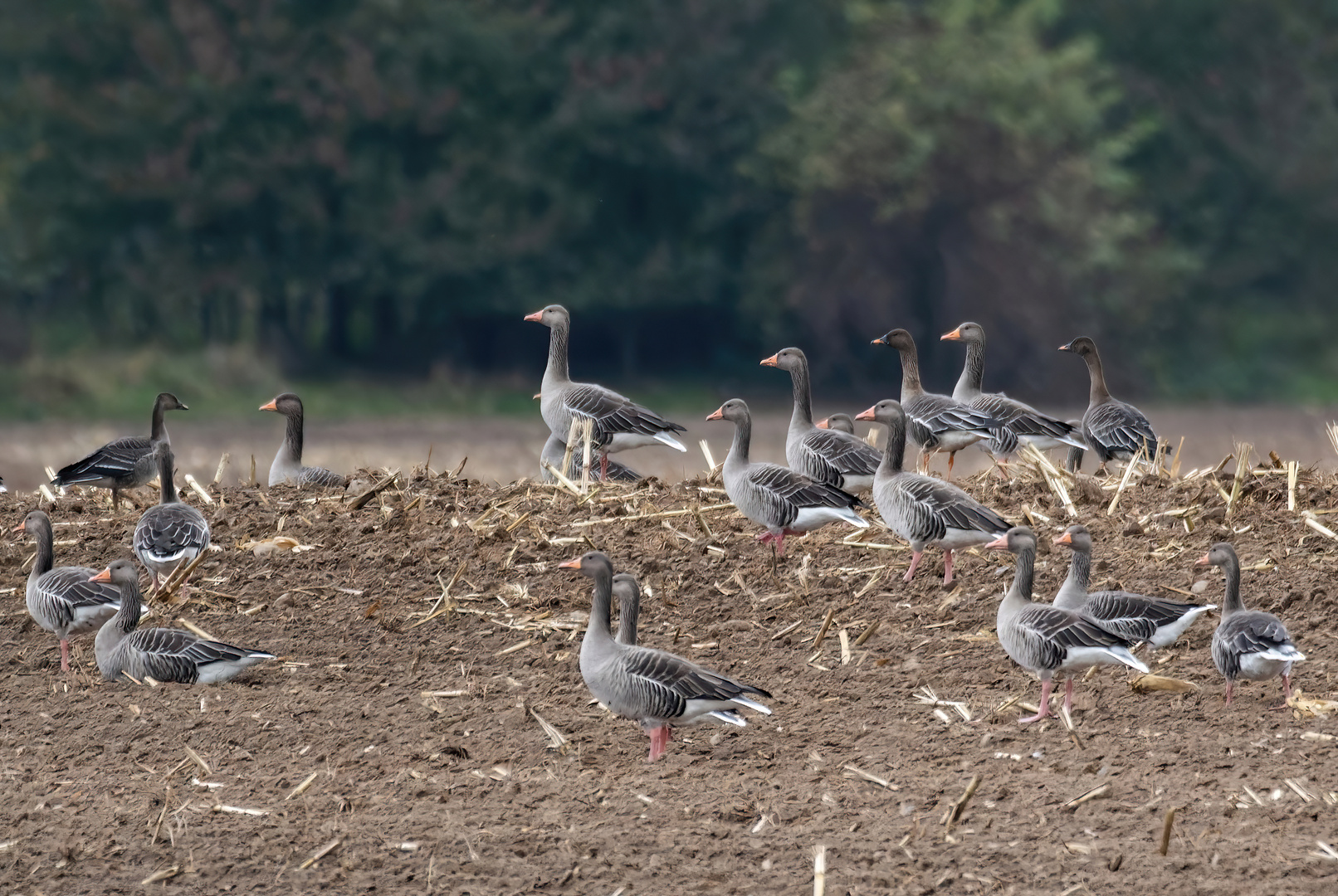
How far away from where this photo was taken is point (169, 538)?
435 inches

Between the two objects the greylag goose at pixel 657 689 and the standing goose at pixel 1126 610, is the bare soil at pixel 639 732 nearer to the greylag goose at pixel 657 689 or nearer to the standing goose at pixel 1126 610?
the greylag goose at pixel 657 689

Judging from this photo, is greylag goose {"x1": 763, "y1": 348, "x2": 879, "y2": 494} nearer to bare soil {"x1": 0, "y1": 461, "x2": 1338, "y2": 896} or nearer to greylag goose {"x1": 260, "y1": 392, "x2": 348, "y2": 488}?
bare soil {"x1": 0, "y1": 461, "x2": 1338, "y2": 896}

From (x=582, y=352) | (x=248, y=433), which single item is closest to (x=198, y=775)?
(x=248, y=433)

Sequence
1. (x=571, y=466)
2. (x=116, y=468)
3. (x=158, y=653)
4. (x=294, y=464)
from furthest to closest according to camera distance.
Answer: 1. (x=294, y=464)
2. (x=571, y=466)
3. (x=116, y=468)
4. (x=158, y=653)

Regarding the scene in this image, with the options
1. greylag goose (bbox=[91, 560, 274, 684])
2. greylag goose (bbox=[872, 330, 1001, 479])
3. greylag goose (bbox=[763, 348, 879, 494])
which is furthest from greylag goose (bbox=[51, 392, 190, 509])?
greylag goose (bbox=[872, 330, 1001, 479])

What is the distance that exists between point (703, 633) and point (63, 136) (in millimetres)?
30294

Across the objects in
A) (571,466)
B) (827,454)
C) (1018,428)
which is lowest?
(571,466)

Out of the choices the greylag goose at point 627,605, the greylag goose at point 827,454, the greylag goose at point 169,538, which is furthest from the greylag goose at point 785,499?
the greylag goose at point 169,538

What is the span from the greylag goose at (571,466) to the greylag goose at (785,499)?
2.82m

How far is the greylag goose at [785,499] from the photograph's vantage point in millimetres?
10766

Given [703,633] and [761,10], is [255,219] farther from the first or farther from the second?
[703,633]

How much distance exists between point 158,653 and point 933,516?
194 inches

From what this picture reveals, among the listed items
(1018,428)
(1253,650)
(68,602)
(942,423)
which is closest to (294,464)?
(68,602)

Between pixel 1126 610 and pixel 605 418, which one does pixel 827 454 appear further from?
pixel 1126 610
